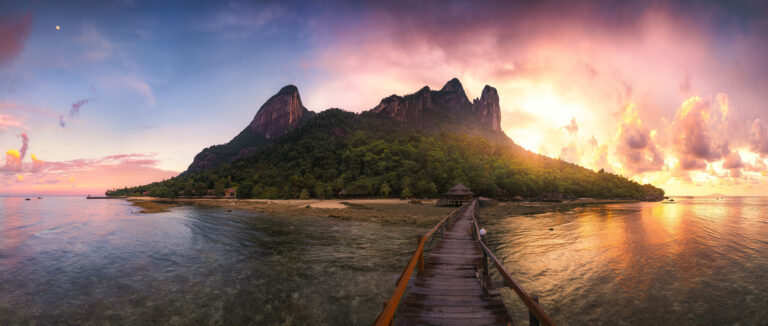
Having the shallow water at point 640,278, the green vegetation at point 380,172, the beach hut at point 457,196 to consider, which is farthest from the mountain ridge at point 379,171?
the shallow water at point 640,278

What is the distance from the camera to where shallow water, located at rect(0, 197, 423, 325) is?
8148 mm

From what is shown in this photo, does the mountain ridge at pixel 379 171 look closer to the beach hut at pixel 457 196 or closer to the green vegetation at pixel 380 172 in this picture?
the green vegetation at pixel 380 172

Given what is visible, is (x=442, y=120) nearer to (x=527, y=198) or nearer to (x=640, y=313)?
(x=527, y=198)

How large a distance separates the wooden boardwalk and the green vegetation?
6371cm

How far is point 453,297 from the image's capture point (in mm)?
6789

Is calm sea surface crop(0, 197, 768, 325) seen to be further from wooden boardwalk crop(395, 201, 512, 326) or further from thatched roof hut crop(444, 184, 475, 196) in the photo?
thatched roof hut crop(444, 184, 475, 196)

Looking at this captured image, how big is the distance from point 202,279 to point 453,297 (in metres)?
10.5

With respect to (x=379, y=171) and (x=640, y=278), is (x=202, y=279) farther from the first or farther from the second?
(x=379, y=171)

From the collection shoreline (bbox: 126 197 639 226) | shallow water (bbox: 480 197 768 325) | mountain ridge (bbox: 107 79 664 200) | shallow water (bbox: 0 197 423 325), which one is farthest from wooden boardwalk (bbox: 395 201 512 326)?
mountain ridge (bbox: 107 79 664 200)

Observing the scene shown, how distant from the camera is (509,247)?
54.9 feet

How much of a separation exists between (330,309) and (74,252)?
19245mm

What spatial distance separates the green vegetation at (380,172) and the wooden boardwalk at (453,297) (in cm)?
6371

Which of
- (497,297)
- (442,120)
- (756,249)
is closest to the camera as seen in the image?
(497,297)

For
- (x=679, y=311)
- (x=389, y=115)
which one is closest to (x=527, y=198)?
(x=679, y=311)
